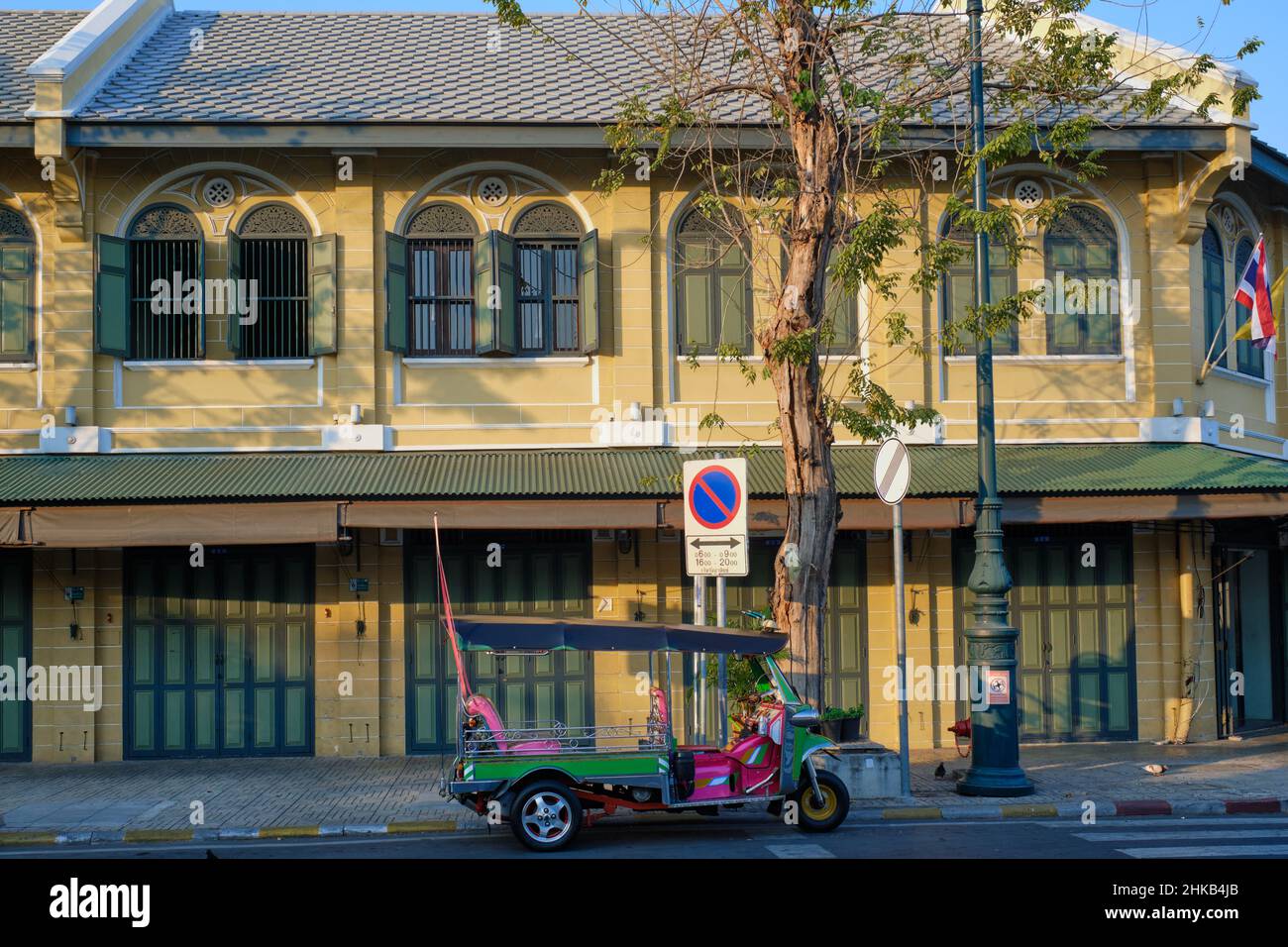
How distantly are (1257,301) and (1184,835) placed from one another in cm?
865

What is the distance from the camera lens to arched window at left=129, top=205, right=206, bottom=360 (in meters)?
17.2

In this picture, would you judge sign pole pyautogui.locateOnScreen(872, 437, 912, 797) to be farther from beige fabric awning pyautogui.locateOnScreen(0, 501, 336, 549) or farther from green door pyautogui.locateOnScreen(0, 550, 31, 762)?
green door pyautogui.locateOnScreen(0, 550, 31, 762)

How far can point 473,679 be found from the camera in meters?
17.1

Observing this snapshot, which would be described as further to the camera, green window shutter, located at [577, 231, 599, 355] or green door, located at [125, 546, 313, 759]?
green window shutter, located at [577, 231, 599, 355]

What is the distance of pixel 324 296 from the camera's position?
17047 millimetres

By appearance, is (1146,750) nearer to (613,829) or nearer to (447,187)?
(613,829)

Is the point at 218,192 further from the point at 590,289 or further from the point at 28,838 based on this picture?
the point at 28,838

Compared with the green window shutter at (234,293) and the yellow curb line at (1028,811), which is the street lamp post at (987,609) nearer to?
the yellow curb line at (1028,811)

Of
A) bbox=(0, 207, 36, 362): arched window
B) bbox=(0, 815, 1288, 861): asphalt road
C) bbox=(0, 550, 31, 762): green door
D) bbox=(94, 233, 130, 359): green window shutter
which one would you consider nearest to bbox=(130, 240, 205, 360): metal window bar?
bbox=(94, 233, 130, 359): green window shutter

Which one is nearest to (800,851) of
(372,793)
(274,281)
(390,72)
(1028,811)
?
(1028,811)

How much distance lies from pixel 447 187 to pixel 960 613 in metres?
8.51

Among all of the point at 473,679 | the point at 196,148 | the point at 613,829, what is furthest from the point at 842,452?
the point at 196,148

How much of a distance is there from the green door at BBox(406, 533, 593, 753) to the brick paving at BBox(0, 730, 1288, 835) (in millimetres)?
872

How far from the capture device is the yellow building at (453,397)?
1680 cm
